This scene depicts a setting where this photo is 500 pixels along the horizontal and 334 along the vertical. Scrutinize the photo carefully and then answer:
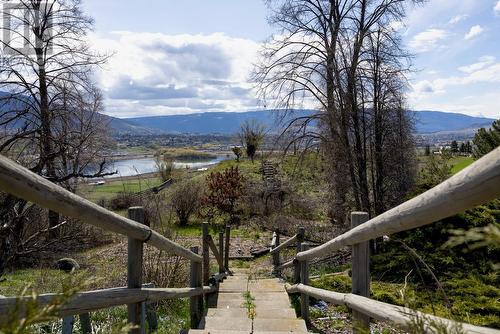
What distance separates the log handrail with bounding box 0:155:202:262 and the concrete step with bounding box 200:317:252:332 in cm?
238

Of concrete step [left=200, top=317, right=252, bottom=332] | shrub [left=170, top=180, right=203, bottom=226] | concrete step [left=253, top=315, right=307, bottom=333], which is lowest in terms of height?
shrub [left=170, top=180, right=203, bottom=226]

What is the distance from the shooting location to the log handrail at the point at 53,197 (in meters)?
1.46

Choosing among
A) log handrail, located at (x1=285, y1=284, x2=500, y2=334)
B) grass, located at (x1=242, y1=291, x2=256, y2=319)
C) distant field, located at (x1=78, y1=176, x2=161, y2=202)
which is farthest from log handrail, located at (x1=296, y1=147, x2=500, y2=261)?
distant field, located at (x1=78, y1=176, x2=161, y2=202)

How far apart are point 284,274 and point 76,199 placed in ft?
27.8

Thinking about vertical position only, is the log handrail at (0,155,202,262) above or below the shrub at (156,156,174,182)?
above

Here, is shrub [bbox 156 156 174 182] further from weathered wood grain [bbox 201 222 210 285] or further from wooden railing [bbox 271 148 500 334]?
wooden railing [bbox 271 148 500 334]

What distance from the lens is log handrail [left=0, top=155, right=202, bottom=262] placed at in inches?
57.3

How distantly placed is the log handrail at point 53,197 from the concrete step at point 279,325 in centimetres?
244

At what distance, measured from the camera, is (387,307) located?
211 centimetres

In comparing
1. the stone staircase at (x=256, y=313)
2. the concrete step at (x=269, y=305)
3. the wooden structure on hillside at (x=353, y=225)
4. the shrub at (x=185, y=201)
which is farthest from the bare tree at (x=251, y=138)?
the wooden structure on hillside at (x=353, y=225)

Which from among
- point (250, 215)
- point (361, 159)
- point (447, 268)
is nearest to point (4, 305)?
point (447, 268)

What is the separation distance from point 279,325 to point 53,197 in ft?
11.5

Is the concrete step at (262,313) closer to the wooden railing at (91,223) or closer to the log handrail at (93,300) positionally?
the wooden railing at (91,223)

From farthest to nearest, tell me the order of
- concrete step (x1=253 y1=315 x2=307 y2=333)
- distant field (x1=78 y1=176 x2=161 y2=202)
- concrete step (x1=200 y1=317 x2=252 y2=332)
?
distant field (x1=78 y1=176 x2=161 y2=202)
concrete step (x1=200 y1=317 x2=252 y2=332)
concrete step (x1=253 y1=315 x2=307 y2=333)
